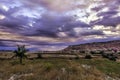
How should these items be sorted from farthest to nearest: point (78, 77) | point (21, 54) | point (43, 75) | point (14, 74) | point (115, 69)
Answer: point (21, 54), point (115, 69), point (14, 74), point (43, 75), point (78, 77)

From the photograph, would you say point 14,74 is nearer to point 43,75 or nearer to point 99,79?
point 43,75

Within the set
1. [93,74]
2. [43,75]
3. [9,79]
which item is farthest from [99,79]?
[9,79]

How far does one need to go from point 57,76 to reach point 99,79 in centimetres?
1179

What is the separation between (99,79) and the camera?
65438mm

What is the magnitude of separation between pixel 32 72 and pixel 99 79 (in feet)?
70.0

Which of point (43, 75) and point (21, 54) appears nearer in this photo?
point (43, 75)

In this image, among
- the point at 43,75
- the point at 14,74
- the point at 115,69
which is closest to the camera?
the point at 43,75

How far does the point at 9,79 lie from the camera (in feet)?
233

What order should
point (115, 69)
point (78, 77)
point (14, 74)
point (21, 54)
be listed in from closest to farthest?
point (78, 77) < point (14, 74) < point (115, 69) < point (21, 54)

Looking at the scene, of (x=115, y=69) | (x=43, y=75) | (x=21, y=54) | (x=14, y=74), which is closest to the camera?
(x=43, y=75)

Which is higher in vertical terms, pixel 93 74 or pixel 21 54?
pixel 21 54

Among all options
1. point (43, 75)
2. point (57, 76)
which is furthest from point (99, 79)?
point (43, 75)

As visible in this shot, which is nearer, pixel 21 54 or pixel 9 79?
pixel 9 79

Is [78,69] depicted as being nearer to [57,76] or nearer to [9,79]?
[57,76]
